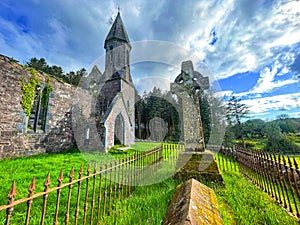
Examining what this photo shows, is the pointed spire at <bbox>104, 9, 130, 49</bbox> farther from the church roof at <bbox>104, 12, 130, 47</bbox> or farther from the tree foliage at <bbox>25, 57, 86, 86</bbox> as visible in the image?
the tree foliage at <bbox>25, 57, 86, 86</bbox>

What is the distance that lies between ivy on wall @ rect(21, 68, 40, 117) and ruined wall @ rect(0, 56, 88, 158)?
177mm

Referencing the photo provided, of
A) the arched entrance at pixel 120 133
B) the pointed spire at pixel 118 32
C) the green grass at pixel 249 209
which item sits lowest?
the green grass at pixel 249 209

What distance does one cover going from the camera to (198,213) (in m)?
1.53

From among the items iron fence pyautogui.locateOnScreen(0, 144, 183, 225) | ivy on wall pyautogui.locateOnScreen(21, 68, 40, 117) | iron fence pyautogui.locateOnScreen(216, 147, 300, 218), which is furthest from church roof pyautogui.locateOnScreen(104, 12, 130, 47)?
iron fence pyautogui.locateOnScreen(216, 147, 300, 218)

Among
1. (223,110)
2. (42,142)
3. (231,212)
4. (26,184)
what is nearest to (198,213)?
(231,212)

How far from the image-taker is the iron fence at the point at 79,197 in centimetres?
165

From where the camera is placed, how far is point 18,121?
314 inches

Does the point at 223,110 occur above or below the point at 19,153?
above

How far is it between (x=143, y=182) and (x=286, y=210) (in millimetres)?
3516

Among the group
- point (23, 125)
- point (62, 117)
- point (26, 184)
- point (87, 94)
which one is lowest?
point (26, 184)

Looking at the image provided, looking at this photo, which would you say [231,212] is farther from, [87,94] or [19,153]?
[87,94]

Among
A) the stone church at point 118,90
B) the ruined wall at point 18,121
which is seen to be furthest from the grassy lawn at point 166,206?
the stone church at point 118,90

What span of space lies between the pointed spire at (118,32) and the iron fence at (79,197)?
57.2 ft

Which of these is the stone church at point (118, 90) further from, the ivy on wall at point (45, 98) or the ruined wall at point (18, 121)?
the ivy on wall at point (45, 98)
